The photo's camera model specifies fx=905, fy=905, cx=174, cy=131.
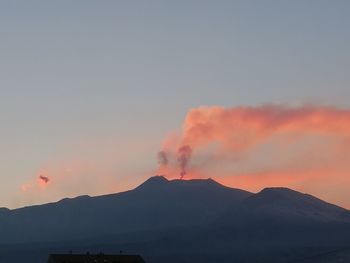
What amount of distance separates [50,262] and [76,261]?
7689 millimetres

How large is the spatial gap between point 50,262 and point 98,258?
460 inches

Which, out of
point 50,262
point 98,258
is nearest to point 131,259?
point 98,258

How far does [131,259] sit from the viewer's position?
150750 mm

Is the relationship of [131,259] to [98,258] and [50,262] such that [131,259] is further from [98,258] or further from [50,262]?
[50,262]

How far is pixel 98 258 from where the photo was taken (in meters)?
151

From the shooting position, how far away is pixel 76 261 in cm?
15225

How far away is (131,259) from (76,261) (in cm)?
946

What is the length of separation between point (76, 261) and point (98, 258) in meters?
4.23

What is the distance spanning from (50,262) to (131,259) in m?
16.2

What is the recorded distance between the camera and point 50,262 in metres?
158
